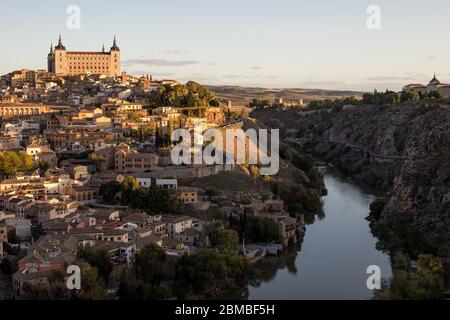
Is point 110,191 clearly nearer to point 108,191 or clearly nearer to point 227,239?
point 108,191

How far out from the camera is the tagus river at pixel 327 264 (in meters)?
14.3

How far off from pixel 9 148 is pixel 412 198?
1276 centimetres

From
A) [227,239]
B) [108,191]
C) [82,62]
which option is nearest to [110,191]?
[108,191]

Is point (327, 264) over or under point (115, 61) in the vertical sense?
under

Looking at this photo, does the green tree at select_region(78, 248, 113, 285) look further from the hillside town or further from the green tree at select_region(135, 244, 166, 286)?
the green tree at select_region(135, 244, 166, 286)

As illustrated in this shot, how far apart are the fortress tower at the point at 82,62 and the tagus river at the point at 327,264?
25.8m

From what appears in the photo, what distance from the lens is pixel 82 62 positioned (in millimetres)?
44969

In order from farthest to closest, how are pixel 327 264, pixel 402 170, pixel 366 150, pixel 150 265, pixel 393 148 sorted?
pixel 366 150 → pixel 393 148 → pixel 402 170 → pixel 327 264 → pixel 150 265

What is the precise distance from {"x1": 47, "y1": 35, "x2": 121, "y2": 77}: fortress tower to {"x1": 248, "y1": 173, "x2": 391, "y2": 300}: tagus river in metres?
25.8

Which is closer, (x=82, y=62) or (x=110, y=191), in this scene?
(x=110, y=191)

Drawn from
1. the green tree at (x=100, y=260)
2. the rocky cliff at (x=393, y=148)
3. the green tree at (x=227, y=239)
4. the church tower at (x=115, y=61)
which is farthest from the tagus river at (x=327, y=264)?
the church tower at (x=115, y=61)

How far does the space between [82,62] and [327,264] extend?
31.7 m

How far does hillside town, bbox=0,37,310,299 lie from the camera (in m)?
14.8

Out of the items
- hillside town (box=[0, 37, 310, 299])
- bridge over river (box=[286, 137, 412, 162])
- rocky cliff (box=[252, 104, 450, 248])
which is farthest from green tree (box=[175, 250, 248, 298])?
Answer: bridge over river (box=[286, 137, 412, 162])
